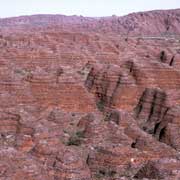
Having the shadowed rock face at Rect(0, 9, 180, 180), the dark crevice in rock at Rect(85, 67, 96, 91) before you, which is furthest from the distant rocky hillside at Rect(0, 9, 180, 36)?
the dark crevice in rock at Rect(85, 67, 96, 91)

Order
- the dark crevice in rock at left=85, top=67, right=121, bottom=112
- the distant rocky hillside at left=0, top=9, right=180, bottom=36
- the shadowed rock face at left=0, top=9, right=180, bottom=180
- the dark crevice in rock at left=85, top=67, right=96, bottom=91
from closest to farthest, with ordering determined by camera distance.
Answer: the shadowed rock face at left=0, top=9, right=180, bottom=180 → the dark crevice in rock at left=85, top=67, right=121, bottom=112 → the dark crevice in rock at left=85, top=67, right=96, bottom=91 → the distant rocky hillside at left=0, top=9, right=180, bottom=36

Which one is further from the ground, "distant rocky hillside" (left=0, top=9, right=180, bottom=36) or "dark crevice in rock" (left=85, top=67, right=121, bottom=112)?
"dark crevice in rock" (left=85, top=67, right=121, bottom=112)

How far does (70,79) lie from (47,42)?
3666 centimetres

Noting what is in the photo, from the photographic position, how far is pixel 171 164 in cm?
1561

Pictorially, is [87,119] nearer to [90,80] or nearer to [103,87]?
[103,87]

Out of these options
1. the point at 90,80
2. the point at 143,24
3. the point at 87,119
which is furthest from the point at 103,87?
the point at 143,24

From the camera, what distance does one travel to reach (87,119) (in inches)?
966

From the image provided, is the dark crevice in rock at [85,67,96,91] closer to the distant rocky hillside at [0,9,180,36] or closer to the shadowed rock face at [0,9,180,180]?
the shadowed rock face at [0,9,180,180]

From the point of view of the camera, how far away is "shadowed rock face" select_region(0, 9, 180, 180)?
51.2 ft

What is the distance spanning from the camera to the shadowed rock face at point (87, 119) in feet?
51.2

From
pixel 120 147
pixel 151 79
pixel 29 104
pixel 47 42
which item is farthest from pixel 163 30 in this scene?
pixel 120 147

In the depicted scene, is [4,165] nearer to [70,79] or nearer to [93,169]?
[93,169]

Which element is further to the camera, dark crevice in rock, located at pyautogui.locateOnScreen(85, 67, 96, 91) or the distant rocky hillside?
the distant rocky hillside

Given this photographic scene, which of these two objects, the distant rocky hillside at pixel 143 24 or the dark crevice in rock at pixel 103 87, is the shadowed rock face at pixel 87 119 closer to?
the dark crevice in rock at pixel 103 87
